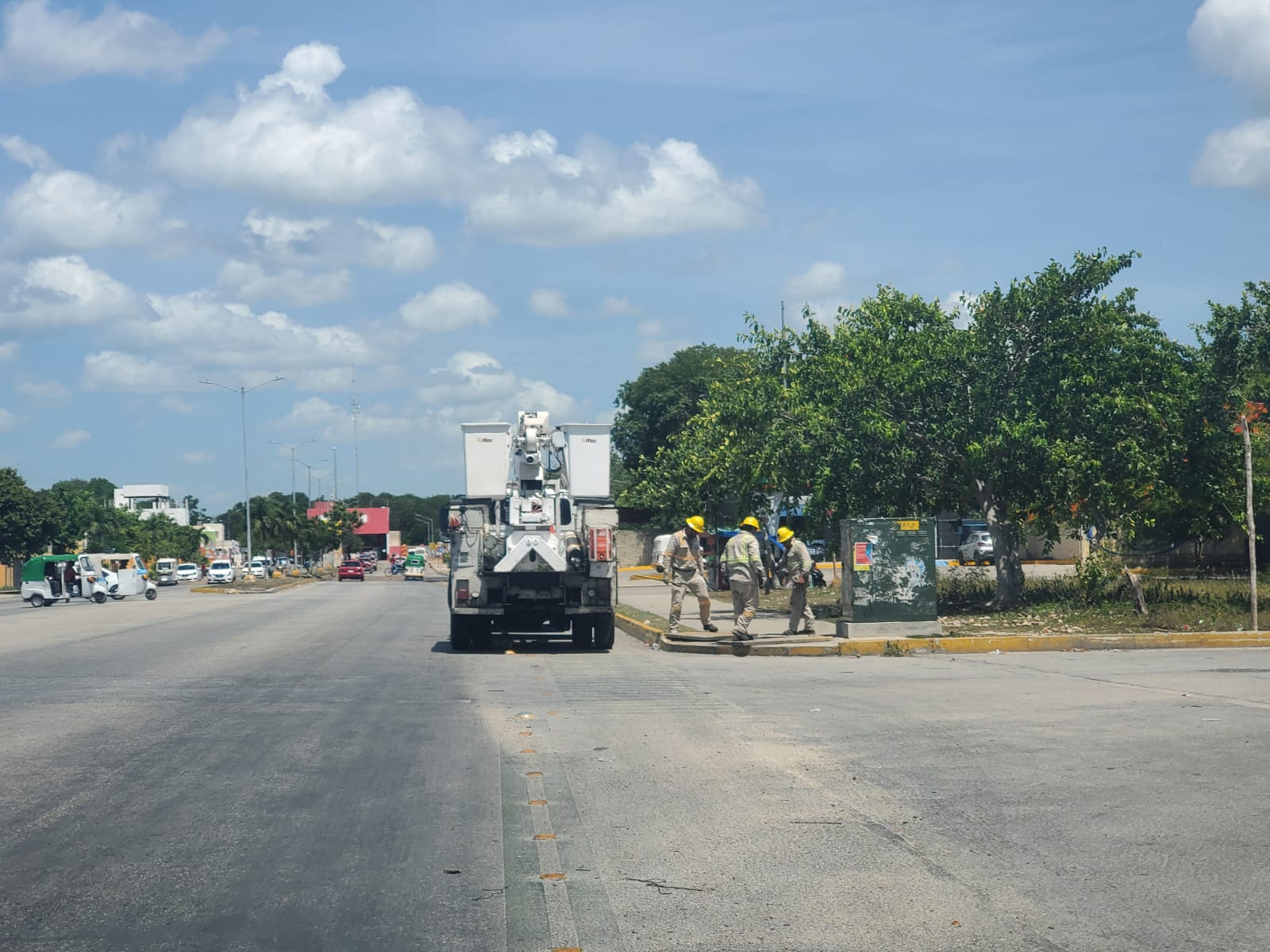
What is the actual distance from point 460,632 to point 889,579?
642 centimetres

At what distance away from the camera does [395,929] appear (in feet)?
17.5

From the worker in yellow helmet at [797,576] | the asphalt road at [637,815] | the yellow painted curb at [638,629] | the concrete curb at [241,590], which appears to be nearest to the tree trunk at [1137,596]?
the worker in yellow helmet at [797,576]

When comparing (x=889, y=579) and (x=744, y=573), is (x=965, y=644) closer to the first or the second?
(x=889, y=579)

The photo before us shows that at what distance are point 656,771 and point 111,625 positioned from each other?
69.3ft

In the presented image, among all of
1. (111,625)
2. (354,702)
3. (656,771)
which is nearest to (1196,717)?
(656,771)

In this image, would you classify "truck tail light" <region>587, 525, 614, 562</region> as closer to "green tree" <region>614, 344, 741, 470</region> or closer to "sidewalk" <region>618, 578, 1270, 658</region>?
"sidewalk" <region>618, 578, 1270, 658</region>

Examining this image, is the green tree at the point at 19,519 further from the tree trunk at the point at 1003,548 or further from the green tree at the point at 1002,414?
the tree trunk at the point at 1003,548

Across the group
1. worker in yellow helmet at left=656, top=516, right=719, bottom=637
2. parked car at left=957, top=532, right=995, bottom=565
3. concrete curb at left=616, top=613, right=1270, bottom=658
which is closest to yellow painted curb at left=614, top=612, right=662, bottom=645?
worker in yellow helmet at left=656, top=516, right=719, bottom=637

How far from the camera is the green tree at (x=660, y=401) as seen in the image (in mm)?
85875

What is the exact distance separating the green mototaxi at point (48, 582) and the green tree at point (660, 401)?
44.0m

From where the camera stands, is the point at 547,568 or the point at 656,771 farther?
the point at 547,568

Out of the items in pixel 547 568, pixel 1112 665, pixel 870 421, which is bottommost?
pixel 1112 665

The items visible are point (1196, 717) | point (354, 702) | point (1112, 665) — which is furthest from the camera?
point (1112, 665)

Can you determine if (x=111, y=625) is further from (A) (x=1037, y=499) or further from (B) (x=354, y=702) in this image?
(A) (x=1037, y=499)
